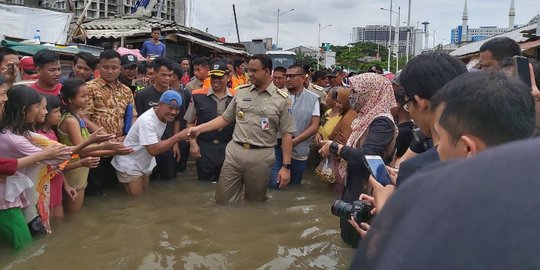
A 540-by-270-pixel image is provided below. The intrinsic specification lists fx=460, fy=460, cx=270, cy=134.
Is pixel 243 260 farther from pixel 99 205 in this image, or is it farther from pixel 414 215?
pixel 414 215

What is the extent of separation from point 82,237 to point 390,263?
155 inches

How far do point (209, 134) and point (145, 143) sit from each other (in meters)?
1.10

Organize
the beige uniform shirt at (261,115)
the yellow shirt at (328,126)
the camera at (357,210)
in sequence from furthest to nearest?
the yellow shirt at (328,126) < the beige uniform shirt at (261,115) < the camera at (357,210)

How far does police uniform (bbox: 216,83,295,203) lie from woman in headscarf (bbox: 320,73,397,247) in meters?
1.28

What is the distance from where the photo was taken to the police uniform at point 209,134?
19.4 feet

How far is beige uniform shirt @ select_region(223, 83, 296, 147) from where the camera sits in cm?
495

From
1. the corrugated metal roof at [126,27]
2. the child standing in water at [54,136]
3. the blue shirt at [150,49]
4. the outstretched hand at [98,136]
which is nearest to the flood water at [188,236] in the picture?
the child standing in water at [54,136]

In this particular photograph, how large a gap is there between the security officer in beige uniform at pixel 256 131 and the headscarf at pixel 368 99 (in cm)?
139

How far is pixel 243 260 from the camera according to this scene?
3768 millimetres

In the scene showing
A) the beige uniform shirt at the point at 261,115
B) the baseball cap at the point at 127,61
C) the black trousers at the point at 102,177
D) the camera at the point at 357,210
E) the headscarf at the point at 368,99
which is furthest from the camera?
the baseball cap at the point at 127,61

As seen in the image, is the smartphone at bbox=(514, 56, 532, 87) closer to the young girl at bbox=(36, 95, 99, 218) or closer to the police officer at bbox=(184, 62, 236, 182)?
the young girl at bbox=(36, 95, 99, 218)

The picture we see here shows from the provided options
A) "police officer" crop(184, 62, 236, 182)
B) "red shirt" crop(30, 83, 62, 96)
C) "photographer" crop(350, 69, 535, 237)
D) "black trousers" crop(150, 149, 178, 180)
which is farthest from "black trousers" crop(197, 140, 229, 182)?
"photographer" crop(350, 69, 535, 237)

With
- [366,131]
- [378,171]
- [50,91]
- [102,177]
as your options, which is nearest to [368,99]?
[366,131]

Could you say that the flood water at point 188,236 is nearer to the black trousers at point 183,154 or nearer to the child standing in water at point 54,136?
the child standing in water at point 54,136
